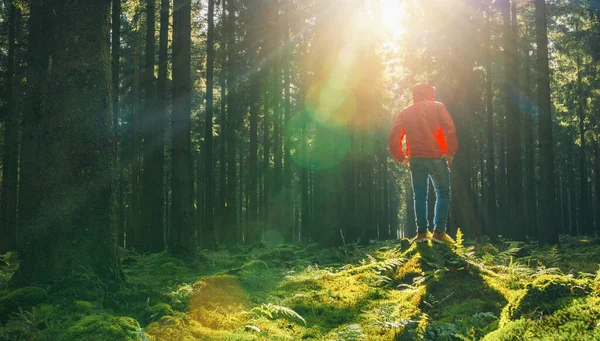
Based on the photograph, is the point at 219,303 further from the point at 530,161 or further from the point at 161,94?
the point at 530,161

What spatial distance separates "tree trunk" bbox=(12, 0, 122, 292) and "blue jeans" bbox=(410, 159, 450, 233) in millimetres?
4338

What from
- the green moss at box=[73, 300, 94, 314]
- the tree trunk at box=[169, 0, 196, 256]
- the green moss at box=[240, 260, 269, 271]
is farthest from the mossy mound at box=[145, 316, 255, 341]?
the tree trunk at box=[169, 0, 196, 256]

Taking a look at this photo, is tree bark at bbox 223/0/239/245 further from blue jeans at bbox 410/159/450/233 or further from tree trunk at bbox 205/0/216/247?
blue jeans at bbox 410/159/450/233

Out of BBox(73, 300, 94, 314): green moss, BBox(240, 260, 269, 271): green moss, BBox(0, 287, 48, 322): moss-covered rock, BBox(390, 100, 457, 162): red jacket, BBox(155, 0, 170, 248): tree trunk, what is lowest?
BBox(240, 260, 269, 271): green moss

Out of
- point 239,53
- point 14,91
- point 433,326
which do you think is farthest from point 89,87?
point 239,53

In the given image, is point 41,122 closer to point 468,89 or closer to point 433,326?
point 433,326

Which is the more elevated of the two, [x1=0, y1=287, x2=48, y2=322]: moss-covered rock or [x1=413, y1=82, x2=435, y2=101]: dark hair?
[x1=413, y1=82, x2=435, y2=101]: dark hair

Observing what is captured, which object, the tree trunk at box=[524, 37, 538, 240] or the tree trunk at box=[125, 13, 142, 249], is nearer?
the tree trunk at box=[125, 13, 142, 249]

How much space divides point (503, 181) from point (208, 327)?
3454 centimetres

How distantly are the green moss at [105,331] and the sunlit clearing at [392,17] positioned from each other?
16.6m

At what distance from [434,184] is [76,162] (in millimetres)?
4964

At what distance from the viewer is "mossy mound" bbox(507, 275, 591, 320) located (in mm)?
3131

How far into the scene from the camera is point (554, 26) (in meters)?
23.5

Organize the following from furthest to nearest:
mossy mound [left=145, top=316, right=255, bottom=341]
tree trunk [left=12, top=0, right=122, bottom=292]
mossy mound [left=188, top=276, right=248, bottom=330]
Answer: tree trunk [left=12, top=0, right=122, bottom=292] < mossy mound [left=188, top=276, right=248, bottom=330] < mossy mound [left=145, top=316, right=255, bottom=341]
